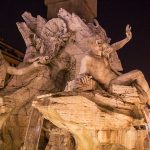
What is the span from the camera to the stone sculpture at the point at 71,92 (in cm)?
780

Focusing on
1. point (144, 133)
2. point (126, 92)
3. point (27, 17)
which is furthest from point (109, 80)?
point (27, 17)

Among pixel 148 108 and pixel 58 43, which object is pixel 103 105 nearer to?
pixel 148 108

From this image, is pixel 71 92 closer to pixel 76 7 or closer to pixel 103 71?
pixel 103 71

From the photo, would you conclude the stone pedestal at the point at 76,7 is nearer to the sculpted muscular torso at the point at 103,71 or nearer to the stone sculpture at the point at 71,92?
the stone sculpture at the point at 71,92

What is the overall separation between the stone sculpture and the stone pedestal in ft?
1.67

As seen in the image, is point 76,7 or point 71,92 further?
point 76,7

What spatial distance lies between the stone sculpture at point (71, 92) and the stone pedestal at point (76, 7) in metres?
0.51

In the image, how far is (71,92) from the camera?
308 inches

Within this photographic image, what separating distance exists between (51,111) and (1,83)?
3.09 m

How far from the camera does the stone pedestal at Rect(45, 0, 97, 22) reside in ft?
38.0

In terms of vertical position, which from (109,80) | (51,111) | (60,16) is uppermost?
(60,16)

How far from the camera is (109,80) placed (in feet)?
29.9

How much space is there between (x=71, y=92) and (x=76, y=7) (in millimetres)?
4450

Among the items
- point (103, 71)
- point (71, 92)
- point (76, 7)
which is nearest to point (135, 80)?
point (103, 71)
